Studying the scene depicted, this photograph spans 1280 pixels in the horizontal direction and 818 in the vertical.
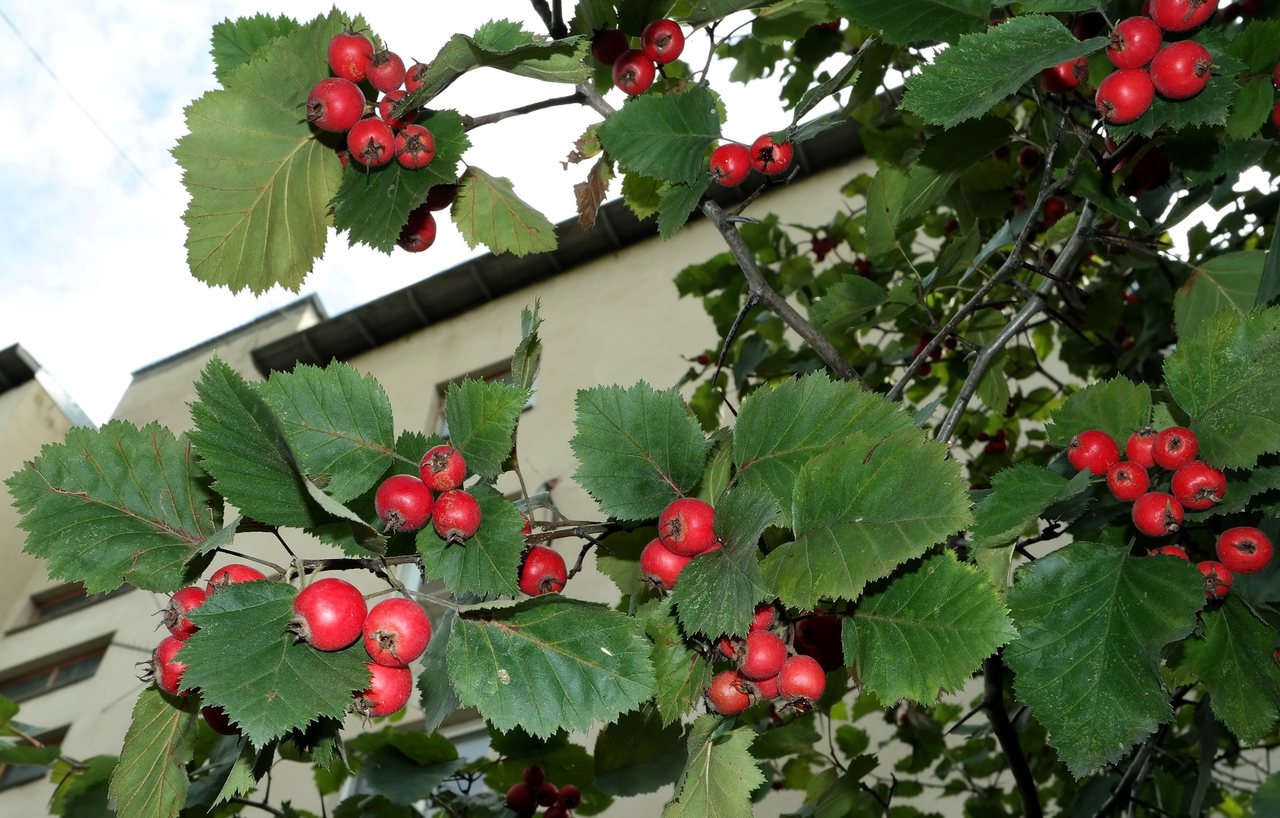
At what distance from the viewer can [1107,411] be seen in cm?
199

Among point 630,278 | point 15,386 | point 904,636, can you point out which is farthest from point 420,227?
point 15,386

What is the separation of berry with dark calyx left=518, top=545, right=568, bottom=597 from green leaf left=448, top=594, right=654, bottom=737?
0.23 metres

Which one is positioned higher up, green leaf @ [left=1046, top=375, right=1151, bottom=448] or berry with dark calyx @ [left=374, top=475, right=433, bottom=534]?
berry with dark calyx @ [left=374, top=475, right=433, bottom=534]

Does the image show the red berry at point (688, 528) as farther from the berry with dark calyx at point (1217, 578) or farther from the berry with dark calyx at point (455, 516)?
the berry with dark calyx at point (1217, 578)

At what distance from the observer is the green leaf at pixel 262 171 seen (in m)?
1.88

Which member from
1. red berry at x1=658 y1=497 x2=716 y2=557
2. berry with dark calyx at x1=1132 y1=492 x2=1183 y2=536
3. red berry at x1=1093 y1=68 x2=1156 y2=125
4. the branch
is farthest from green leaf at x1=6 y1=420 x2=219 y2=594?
red berry at x1=1093 y1=68 x2=1156 y2=125

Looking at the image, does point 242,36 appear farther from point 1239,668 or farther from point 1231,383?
point 1239,668

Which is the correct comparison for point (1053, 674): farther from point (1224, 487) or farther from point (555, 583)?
point (555, 583)

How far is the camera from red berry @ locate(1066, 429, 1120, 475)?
6.31 ft

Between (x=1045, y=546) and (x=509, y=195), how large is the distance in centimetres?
521

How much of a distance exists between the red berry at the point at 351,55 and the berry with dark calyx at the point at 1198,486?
5.35ft

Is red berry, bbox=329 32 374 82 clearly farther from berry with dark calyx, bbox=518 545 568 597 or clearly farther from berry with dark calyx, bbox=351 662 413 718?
berry with dark calyx, bbox=351 662 413 718

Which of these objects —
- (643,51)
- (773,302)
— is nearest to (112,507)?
(773,302)

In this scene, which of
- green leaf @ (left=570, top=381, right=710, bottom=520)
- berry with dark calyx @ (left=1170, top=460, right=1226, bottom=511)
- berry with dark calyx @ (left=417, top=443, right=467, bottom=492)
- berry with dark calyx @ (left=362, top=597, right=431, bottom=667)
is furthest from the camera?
Answer: berry with dark calyx @ (left=1170, top=460, right=1226, bottom=511)
